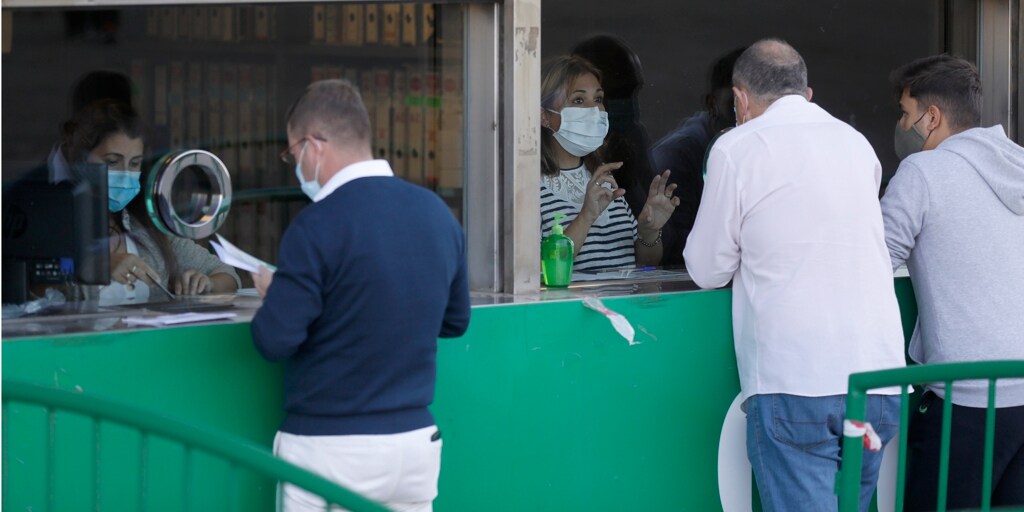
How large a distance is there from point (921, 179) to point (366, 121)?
1568mm

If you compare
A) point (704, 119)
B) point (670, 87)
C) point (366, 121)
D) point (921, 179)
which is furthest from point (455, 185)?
point (670, 87)

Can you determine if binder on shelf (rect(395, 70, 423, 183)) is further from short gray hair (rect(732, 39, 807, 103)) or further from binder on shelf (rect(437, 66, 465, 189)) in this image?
short gray hair (rect(732, 39, 807, 103))

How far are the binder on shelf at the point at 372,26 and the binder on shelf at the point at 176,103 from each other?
1.41 m

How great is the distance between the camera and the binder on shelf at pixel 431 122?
356 cm

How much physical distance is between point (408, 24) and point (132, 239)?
1.12 metres

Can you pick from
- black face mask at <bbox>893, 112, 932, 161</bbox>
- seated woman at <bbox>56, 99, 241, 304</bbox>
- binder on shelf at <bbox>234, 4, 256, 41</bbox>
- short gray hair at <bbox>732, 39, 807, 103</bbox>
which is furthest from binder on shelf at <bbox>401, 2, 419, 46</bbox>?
binder on shelf at <bbox>234, 4, 256, 41</bbox>

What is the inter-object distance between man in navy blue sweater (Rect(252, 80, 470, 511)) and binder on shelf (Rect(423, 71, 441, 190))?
1.05 m

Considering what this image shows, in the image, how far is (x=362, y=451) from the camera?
2395 mm

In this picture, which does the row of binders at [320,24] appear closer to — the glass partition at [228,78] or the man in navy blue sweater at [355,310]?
the glass partition at [228,78]

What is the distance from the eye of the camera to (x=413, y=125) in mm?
3912

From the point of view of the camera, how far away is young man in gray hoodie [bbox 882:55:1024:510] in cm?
323

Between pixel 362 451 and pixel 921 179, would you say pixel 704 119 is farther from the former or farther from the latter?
pixel 362 451

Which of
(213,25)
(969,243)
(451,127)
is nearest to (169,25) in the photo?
(213,25)

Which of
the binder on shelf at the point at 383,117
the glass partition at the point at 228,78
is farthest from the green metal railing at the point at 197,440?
the binder on shelf at the point at 383,117
